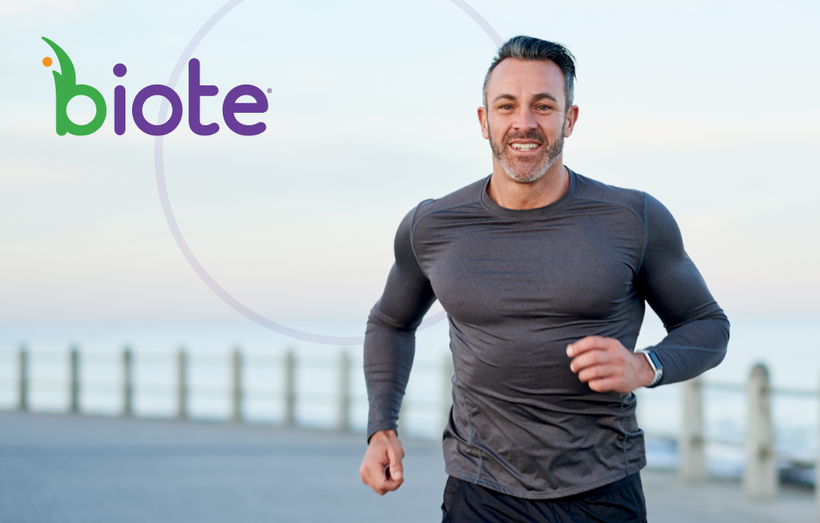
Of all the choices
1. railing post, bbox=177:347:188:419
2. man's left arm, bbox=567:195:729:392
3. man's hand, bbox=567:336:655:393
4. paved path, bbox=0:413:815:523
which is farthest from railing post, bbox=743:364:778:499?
railing post, bbox=177:347:188:419

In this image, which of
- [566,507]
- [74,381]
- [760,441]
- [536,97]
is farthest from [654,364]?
[74,381]

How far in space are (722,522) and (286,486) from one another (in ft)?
14.0

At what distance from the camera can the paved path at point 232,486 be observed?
872cm

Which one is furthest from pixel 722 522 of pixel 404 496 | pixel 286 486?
pixel 286 486

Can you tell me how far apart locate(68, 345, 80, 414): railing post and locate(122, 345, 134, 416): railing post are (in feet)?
3.34

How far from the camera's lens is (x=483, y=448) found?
3.18 m

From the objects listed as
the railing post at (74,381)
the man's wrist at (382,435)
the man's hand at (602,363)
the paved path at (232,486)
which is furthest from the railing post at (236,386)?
the man's hand at (602,363)

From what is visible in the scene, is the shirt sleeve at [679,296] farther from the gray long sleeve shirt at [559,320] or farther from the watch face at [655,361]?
the watch face at [655,361]

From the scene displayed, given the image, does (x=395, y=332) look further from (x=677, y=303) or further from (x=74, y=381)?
(x=74, y=381)

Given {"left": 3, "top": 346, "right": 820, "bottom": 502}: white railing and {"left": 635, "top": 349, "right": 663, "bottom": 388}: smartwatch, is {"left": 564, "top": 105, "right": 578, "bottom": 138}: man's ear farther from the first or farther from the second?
→ {"left": 3, "top": 346, "right": 820, "bottom": 502}: white railing

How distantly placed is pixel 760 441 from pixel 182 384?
11.5 metres

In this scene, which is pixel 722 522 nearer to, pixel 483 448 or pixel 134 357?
pixel 483 448

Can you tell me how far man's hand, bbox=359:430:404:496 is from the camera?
130 inches

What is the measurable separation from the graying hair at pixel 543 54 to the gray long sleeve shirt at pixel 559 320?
308 millimetres
